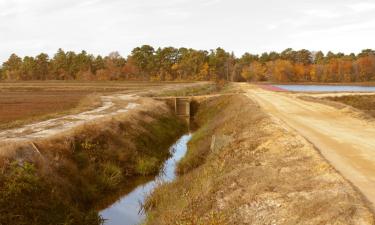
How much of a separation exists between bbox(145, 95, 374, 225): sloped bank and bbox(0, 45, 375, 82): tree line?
5173 inches

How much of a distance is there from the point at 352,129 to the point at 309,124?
2.97 metres

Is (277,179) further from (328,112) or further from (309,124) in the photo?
(328,112)

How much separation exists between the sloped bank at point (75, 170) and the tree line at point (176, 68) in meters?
123

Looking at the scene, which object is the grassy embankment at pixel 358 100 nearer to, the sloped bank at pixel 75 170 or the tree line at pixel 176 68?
the sloped bank at pixel 75 170

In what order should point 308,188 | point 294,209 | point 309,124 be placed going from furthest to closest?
1. point 309,124
2. point 308,188
3. point 294,209

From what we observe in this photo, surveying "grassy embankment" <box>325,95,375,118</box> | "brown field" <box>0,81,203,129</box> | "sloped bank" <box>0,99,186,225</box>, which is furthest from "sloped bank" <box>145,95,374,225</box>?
"grassy embankment" <box>325,95,375,118</box>

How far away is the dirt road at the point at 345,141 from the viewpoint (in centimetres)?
1271

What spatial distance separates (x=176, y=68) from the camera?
15562 cm

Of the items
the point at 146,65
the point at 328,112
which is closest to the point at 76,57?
the point at 146,65

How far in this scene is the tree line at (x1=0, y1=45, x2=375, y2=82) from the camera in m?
154

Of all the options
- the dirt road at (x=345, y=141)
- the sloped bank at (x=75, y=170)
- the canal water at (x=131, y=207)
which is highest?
the dirt road at (x=345, y=141)

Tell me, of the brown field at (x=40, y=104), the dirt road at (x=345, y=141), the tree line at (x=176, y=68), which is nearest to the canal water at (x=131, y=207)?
the dirt road at (x=345, y=141)

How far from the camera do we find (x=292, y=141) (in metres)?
18.5

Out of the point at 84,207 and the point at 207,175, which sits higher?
the point at 207,175
